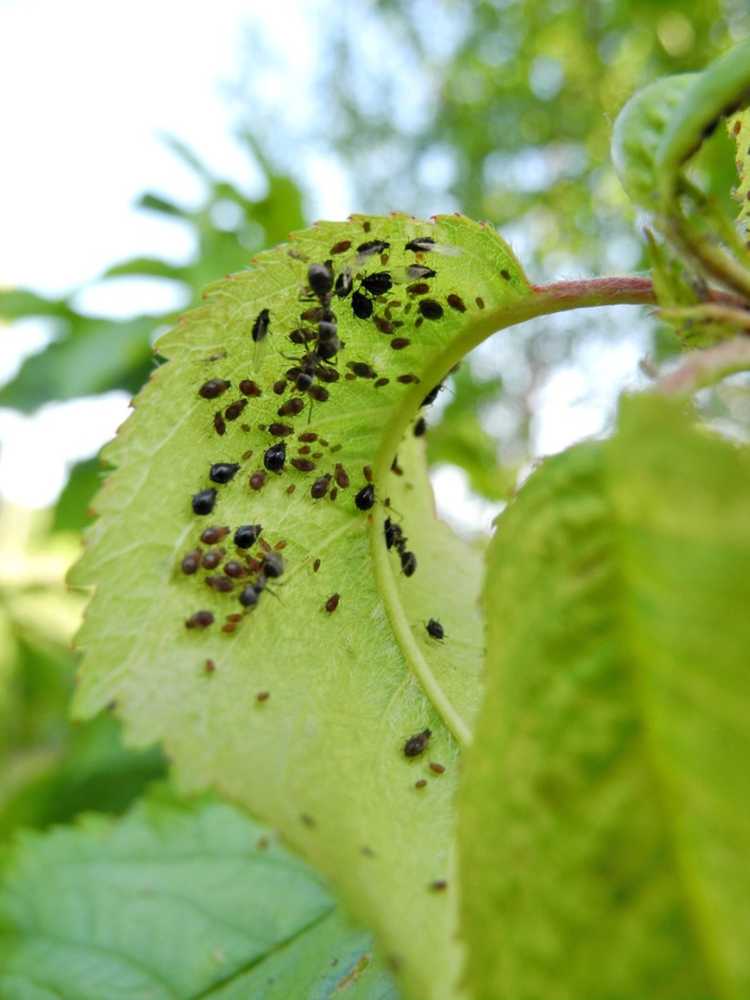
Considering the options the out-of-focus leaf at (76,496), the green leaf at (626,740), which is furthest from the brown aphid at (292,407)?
the out-of-focus leaf at (76,496)

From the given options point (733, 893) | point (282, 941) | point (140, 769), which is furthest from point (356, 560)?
point (140, 769)

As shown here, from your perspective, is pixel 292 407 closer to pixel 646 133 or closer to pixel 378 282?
pixel 378 282

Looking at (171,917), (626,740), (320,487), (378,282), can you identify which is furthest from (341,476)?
(171,917)

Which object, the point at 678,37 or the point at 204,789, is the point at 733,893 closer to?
the point at 204,789

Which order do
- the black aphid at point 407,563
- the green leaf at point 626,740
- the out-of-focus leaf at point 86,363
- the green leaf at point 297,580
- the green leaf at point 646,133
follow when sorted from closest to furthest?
the green leaf at point 626,740, the green leaf at point 646,133, the green leaf at point 297,580, the black aphid at point 407,563, the out-of-focus leaf at point 86,363

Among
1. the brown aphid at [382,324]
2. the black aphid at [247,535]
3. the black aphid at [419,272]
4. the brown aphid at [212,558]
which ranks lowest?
the brown aphid at [212,558]

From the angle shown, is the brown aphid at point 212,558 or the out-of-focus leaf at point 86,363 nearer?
the brown aphid at point 212,558

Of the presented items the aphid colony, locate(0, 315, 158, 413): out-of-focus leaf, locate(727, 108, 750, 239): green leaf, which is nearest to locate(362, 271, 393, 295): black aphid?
the aphid colony

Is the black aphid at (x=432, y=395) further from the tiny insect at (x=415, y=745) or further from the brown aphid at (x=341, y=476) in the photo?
the tiny insect at (x=415, y=745)
